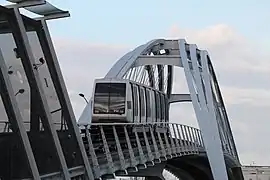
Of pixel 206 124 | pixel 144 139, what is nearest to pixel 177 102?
pixel 206 124

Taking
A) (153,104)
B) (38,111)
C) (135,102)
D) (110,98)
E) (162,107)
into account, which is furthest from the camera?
(162,107)

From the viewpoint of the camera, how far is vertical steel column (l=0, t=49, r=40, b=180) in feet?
30.9

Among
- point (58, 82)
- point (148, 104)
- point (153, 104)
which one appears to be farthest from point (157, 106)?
point (58, 82)

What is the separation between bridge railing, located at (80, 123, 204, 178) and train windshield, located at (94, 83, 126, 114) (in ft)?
9.48

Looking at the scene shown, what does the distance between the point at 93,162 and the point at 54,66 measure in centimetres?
322

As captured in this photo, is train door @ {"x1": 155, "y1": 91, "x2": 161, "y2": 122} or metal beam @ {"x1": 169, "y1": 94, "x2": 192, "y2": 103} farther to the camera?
metal beam @ {"x1": 169, "y1": 94, "x2": 192, "y2": 103}

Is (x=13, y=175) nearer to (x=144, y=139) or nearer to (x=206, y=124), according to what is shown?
(x=144, y=139)

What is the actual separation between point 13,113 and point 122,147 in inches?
463

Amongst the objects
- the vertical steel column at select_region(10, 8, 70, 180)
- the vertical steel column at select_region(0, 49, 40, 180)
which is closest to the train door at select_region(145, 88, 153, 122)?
the vertical steel column at select_region(10, 8, 70, 180)

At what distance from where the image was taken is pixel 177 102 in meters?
78.2

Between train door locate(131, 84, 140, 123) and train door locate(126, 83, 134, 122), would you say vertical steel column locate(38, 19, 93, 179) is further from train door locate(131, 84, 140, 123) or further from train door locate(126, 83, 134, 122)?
train door locate(131, 84, 140, 123)

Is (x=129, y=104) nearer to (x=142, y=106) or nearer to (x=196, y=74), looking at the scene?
(x=142, y=106)

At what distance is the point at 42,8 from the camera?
38.9 feet

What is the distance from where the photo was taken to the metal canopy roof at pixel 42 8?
10992mm
